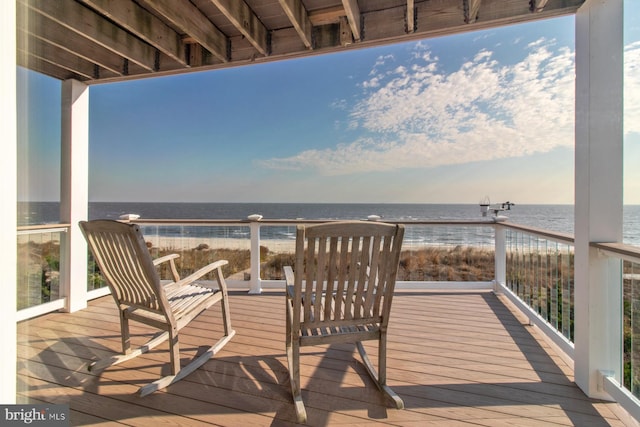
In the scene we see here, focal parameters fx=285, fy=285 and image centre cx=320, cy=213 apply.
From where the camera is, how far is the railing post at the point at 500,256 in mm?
3408

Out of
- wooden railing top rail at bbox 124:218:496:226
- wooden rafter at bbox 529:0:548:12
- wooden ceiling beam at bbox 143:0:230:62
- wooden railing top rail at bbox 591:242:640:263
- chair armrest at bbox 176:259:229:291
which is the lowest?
chair armrest at bbox 176:259:229:291

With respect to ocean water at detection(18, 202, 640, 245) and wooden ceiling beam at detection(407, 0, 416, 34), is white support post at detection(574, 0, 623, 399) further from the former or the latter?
ocean water at detection(18, 202, 640, 245)

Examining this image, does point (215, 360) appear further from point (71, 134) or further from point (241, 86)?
point (241, 86)

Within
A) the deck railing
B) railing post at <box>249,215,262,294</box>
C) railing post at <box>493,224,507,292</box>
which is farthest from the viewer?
railing post at <box>249,215,262,294</box>

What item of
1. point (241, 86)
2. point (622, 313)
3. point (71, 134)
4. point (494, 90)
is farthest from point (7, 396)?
point (241, 86)

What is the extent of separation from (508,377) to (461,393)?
401 millimetres

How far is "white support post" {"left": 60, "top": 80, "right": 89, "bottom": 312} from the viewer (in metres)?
2.83

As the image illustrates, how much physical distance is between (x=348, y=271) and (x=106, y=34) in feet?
8.91

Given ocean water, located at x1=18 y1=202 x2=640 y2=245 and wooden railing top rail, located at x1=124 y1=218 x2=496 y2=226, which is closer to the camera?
wooden railing top rail, located at x1=124 y1=218 x2=496 y2=226

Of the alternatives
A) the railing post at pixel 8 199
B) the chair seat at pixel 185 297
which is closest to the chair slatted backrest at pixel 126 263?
the chair seat at pixel 185 297

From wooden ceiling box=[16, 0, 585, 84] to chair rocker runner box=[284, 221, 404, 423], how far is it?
5.17 ft

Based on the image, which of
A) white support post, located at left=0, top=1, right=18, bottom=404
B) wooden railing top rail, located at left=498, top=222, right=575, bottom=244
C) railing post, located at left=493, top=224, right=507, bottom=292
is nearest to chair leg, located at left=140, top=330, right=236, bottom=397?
white support post, located at left=0, top=1, right=18, bottom=404

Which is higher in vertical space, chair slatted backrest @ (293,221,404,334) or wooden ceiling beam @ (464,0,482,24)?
wooden ceiling beam @ (464,0,482,24)

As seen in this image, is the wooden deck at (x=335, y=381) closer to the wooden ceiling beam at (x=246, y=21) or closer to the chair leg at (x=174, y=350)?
the chair leg at (x=174, y=350)
